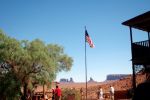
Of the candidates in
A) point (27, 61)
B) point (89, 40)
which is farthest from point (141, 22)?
point (27, 61)

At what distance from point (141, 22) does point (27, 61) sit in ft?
46.4

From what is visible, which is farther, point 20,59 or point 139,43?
point 20,59

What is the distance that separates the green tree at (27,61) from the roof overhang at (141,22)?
12001mm

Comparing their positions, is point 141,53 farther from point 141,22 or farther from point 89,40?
point 89,40

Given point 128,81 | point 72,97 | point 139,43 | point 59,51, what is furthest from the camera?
point 128,81

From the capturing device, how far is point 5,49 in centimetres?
2955

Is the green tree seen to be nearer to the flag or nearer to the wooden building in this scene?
the flag

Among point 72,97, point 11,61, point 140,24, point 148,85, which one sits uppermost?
point 140,24

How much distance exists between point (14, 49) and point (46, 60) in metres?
3.66

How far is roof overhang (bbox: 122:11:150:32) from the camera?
1930cm

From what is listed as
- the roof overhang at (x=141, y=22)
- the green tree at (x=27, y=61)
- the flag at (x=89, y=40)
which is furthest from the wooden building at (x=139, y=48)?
the green tree at (x=27, y=61)

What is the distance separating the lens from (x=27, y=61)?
29781mm

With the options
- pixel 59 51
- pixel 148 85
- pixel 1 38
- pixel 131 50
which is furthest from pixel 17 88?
pixel 148 85

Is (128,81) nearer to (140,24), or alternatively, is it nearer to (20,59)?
(20,59)
